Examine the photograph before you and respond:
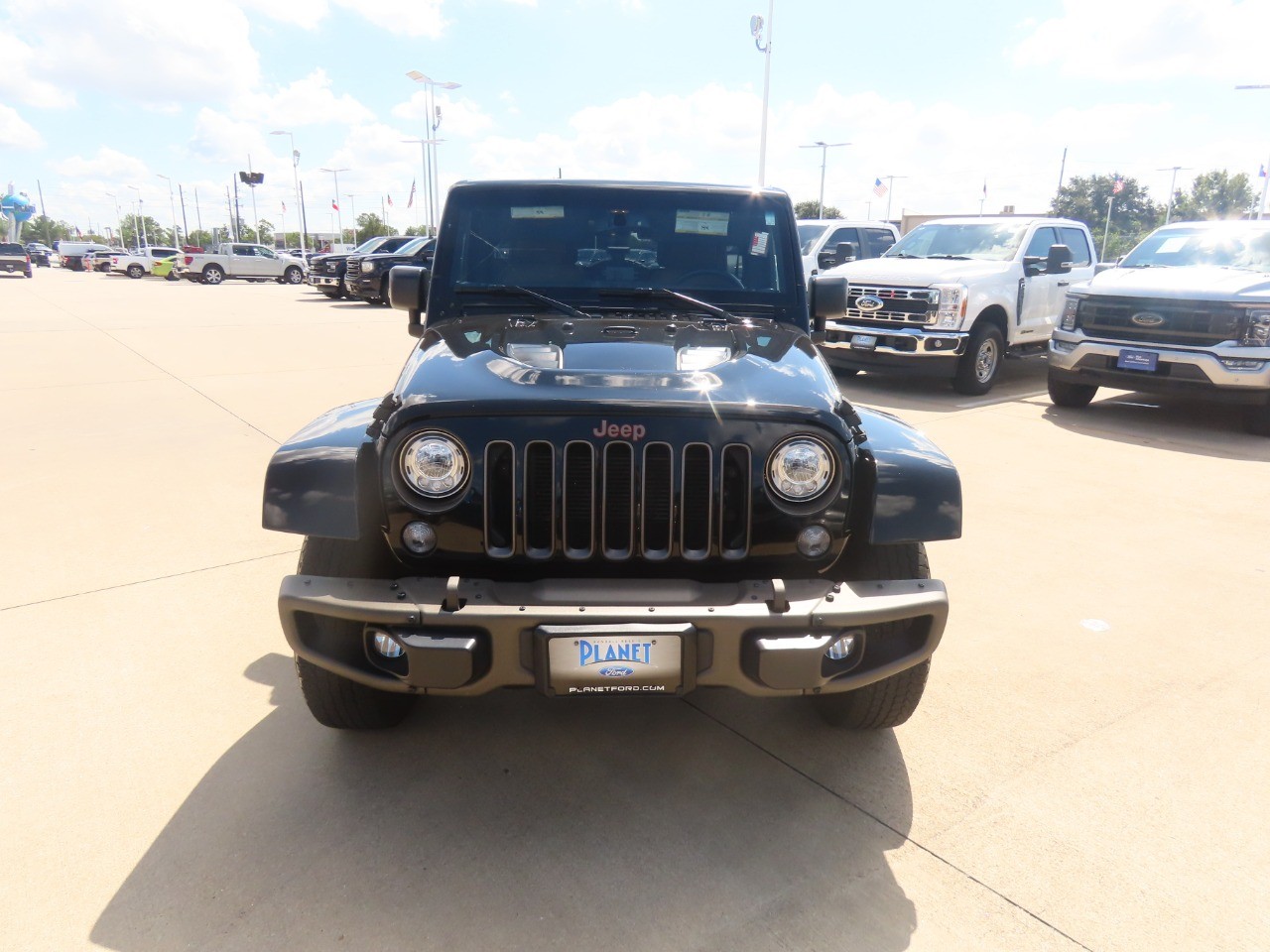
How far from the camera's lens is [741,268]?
3.59m

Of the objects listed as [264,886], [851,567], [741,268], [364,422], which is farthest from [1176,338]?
[264,886]

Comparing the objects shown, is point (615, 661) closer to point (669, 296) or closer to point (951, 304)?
point (669, 296)

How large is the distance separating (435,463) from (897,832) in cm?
163

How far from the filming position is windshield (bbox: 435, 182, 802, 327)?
3.50 m

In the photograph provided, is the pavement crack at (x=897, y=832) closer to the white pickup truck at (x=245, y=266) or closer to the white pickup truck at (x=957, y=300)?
the white pickup truck at (x=957, y=300)

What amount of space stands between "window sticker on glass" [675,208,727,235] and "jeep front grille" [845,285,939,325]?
5537mm

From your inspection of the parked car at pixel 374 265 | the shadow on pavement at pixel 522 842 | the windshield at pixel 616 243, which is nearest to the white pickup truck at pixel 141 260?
the parked car at pixel 374 265

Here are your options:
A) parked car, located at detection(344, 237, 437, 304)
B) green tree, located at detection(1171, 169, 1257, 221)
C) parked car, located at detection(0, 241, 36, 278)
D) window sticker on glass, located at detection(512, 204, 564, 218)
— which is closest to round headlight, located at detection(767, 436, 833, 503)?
window sticker on glass, located at detection(512, 204, 564, 218)

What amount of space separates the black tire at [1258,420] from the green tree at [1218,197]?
9356 centimetres

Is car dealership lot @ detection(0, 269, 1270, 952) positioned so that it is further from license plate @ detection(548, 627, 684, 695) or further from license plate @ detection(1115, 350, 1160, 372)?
license plate @ detection(1115, 350, 1160, 372)

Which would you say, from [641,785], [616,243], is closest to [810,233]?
[616,243]

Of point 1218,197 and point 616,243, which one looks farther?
point 1218,197

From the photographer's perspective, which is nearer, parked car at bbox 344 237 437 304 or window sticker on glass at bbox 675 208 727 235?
window sticker on glass at bbox 675 208 727 235

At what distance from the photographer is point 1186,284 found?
7.80 metres
